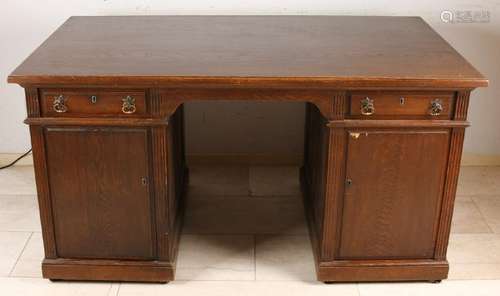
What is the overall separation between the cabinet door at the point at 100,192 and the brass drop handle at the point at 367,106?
64 centimetres

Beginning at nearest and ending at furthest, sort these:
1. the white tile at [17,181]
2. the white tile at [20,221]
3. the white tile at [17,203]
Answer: the white tile at [20,221] < the white tile at [17,203] < the white tile at [17,181]

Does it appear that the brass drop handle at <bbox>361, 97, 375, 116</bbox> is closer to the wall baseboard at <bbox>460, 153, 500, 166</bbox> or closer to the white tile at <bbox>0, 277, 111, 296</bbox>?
the white tile at <bbox>0, 277, 111, 296</bbox>

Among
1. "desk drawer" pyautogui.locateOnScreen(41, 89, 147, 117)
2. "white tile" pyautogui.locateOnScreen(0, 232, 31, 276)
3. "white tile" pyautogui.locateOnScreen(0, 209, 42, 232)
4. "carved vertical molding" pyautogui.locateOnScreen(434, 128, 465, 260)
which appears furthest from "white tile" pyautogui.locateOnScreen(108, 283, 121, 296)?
"carved vertical molding" pyautogui.locateOnScreen(434, 128, 465, 260)

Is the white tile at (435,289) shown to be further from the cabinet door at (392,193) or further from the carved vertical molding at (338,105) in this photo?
the carved vertical molding at (338,105)

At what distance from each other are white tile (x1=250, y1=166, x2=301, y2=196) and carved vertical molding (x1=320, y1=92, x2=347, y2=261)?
642 mm

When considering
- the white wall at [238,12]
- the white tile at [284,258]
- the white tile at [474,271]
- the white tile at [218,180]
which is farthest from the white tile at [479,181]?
the white tile at [218,180]

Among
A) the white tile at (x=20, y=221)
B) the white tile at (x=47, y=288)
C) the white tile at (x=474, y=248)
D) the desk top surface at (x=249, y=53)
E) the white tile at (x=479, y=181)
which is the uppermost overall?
the desk top surface at (x=249, y=53)

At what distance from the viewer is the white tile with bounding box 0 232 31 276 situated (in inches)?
87.9

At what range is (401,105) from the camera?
1.92m

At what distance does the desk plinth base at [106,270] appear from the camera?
2113 mm

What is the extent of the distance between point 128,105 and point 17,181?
3.74 ft

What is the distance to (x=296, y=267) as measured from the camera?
7.36ft

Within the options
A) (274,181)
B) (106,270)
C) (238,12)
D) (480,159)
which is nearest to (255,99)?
(106,270)

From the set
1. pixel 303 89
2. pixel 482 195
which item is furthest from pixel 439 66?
pixel 482 195
